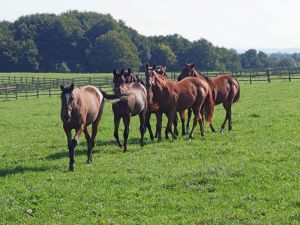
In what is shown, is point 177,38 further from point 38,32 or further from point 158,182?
point 158,182

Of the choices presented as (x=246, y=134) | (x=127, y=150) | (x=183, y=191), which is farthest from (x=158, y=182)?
(x=246, y=134)

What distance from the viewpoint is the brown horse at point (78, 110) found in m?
9.80

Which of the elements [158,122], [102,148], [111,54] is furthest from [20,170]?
[111,54]

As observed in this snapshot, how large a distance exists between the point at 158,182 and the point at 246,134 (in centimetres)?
605

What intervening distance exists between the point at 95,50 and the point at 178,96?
79713 millimetres

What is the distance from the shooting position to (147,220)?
7.07m

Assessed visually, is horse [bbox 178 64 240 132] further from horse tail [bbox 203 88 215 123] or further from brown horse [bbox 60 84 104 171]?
brown horse [bbox 60 84 104 171]

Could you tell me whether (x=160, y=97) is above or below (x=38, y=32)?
below

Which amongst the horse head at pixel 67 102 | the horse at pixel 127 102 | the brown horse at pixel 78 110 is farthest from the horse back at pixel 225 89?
the horse head at pixel 67 102

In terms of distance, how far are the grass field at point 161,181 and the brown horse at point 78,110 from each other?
2.05 ft

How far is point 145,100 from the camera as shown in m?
13.3

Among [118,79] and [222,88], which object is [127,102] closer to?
[118,79]

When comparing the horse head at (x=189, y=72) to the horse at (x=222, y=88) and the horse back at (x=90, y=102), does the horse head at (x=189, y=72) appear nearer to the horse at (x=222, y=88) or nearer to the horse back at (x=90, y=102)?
the horse at (x=222, y=88)

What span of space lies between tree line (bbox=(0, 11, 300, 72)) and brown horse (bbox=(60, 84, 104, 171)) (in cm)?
7680
